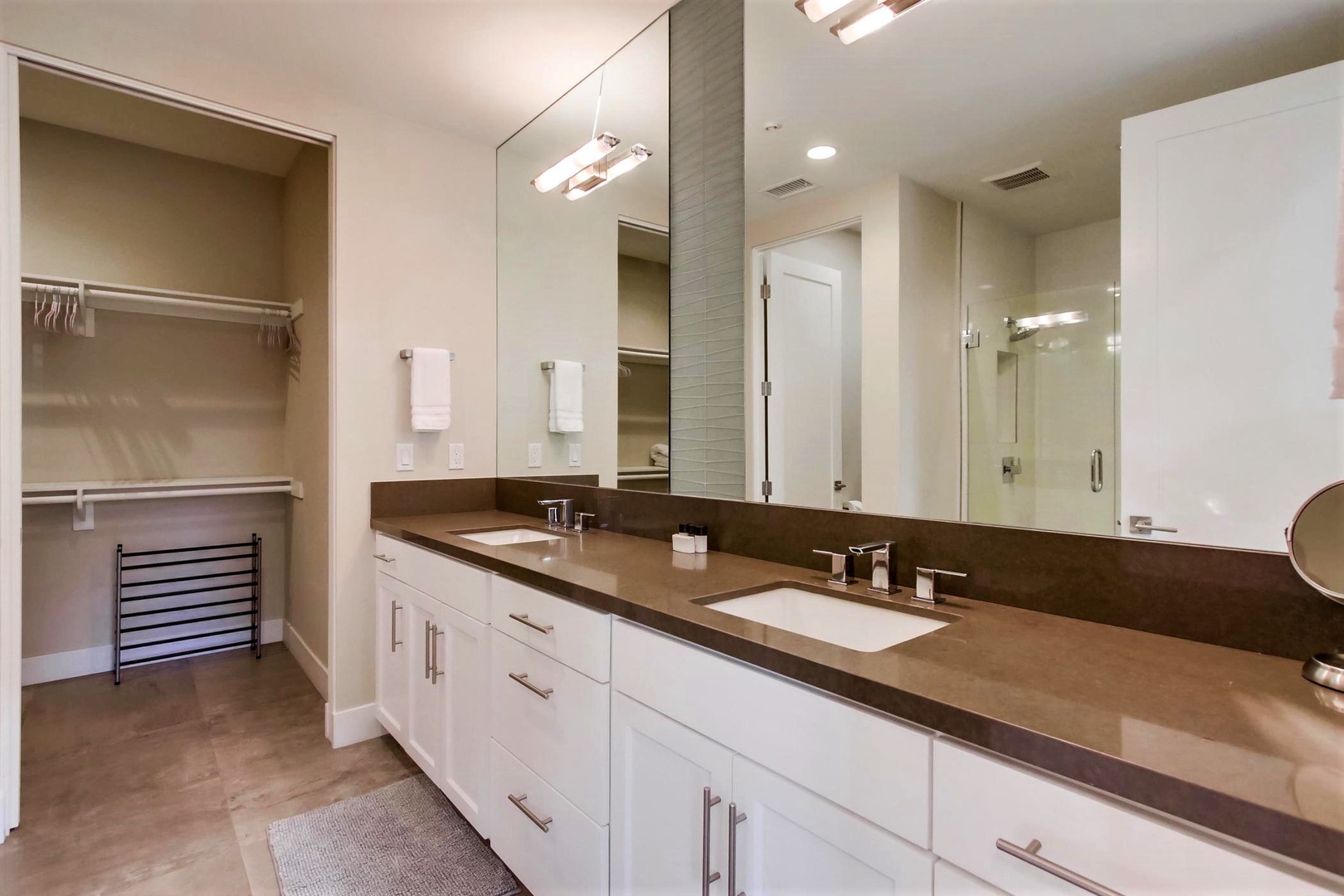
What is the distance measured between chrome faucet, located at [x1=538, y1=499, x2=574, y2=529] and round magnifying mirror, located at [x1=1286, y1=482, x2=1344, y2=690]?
1939mm

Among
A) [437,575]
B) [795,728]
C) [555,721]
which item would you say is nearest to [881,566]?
[795,728]

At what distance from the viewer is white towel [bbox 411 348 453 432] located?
8.51 feet

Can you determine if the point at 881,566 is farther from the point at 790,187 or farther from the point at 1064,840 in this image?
the point at 790,187

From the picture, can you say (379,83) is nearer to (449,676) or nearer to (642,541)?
(642,541)

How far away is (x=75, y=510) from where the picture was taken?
312cm

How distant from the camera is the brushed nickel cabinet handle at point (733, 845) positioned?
1.00 m

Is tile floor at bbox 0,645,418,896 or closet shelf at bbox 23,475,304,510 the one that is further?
closet shelf at bbox 23,475,304,510

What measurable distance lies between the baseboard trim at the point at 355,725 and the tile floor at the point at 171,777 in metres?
0.04

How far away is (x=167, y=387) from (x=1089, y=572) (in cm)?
409

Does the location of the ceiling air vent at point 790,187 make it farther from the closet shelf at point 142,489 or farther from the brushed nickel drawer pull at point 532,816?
the closet shelf at point 142,489

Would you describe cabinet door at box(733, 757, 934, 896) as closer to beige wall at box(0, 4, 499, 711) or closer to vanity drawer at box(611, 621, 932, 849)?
vanity drawer at box(611, 621, 932, 849)

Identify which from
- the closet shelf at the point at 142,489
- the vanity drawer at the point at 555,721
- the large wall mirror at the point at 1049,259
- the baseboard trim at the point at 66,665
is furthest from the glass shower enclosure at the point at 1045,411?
the baseboard trim at the point at 66,665

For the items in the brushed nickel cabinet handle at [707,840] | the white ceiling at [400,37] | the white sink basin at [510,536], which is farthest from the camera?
the white sink basin at [510,536]

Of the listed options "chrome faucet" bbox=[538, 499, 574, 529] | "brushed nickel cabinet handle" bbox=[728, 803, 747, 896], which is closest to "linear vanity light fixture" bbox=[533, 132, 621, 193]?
"chrome faucet" bbox=[538, 499, 574, 529]
